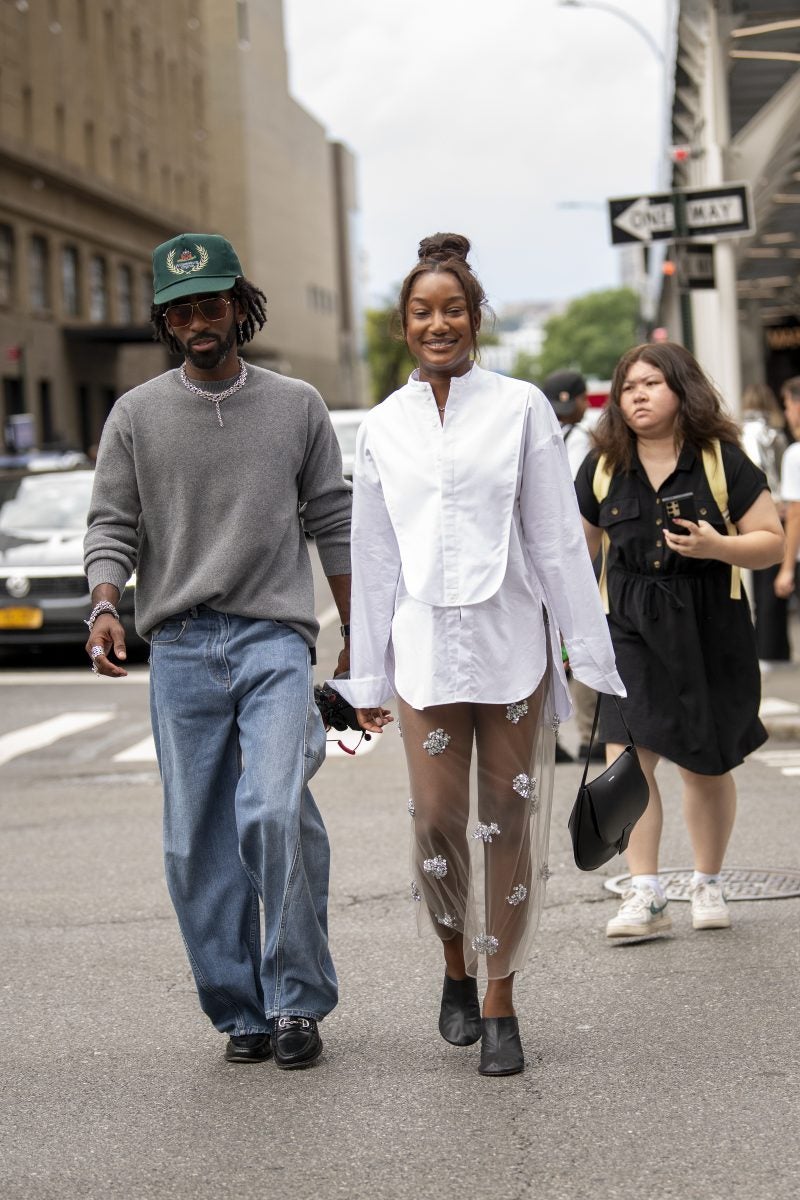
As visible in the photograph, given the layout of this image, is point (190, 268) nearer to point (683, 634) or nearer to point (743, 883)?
point (683, 634)

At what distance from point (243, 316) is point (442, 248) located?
63 cm

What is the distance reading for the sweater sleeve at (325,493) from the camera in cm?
493

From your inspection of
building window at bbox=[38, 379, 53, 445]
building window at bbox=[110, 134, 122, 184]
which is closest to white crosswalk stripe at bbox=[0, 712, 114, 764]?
building window at bbox=[38, 379, 53, 445]

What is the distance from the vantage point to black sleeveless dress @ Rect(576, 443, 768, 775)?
6.00 metres

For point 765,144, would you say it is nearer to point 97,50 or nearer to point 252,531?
point 252,531

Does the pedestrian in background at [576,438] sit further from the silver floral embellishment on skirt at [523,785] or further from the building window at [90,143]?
the building window at [90,143]

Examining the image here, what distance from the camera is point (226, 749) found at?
4.87 metres

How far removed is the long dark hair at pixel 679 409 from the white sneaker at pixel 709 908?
1428mm

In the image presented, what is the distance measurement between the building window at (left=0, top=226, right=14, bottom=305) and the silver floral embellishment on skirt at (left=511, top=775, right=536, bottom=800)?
1680 inches

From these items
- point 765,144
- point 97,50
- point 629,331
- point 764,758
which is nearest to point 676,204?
point 764,758

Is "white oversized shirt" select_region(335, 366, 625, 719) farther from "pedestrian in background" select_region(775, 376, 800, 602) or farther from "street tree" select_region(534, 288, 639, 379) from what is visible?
"street tree" select_region(534, 288, 639, 379)

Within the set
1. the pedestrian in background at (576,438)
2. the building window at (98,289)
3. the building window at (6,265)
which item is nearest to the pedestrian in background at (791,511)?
the pedestrian in background at (576,438)

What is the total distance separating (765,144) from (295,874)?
1428cm

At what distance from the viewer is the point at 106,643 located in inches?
184
